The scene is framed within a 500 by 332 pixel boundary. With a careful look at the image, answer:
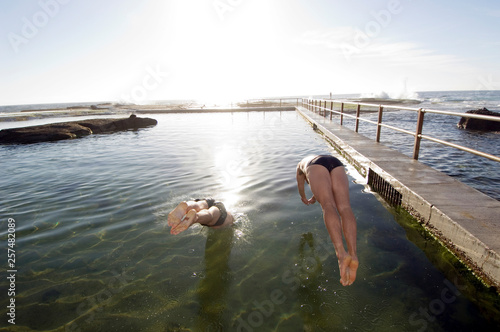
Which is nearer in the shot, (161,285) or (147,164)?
(161,285)

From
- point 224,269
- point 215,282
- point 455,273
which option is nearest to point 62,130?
point 224,269

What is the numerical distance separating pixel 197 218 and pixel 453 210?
114 inches

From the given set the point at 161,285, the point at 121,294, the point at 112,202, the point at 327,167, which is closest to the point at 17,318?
the point at 121,294

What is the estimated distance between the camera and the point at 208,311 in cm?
212

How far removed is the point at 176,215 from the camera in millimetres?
2557

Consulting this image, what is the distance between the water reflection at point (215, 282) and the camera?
6.66 feet

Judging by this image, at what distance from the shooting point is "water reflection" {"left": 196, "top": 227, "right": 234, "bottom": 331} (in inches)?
80.0

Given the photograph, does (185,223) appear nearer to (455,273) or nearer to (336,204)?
(336,204)

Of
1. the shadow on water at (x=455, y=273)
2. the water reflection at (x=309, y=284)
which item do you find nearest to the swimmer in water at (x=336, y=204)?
the water reflection at (x=309, y=284)

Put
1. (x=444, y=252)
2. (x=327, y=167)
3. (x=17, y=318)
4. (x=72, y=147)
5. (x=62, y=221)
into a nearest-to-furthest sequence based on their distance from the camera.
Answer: (x=17, y=318), (x=327, y=167), (x=444, y=252), (x=62, y=221), (x=72, y=147)

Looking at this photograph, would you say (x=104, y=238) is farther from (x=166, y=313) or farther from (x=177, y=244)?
(x=166, y=313)

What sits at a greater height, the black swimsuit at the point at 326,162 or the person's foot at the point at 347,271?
the black swimsuit at the point at 326,162

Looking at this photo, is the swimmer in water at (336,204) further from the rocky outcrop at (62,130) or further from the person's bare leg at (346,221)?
the rocky outcrop at (62,130)

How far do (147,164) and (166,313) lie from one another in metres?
5.39
